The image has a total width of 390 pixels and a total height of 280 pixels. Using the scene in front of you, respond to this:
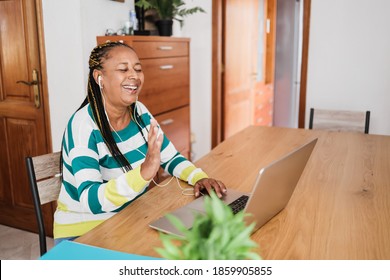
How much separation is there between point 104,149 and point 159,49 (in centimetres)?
172

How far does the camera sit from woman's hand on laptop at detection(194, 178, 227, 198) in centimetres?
145

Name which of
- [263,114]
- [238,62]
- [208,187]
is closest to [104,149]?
[208,187]

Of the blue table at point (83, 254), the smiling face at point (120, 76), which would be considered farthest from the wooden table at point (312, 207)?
the smiling face at point (120, 76)

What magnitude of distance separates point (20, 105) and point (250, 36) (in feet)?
9.15

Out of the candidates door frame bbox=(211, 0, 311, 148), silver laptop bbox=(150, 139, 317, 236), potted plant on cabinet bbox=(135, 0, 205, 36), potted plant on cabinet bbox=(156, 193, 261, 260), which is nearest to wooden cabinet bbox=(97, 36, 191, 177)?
potted plant on cabinet bbox=(135, 0, 205, 36)

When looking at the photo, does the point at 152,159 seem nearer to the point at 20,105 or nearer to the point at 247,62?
the point at 20,105

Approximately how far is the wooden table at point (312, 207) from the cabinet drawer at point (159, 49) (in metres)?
1.07

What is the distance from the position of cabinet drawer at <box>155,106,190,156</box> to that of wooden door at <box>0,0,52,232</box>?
35.5 inches

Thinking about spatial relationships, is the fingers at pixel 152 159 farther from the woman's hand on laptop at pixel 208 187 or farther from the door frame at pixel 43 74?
the door frame at pixel 43 74

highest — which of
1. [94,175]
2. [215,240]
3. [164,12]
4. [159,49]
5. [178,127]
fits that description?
[164,12]

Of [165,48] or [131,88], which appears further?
[165,48]

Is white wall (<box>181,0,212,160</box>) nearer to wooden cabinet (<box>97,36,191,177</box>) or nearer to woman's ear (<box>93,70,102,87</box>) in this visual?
wooden cabinet (<box>97,36,191,177</box>)

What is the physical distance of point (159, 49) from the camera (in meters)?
3.06
